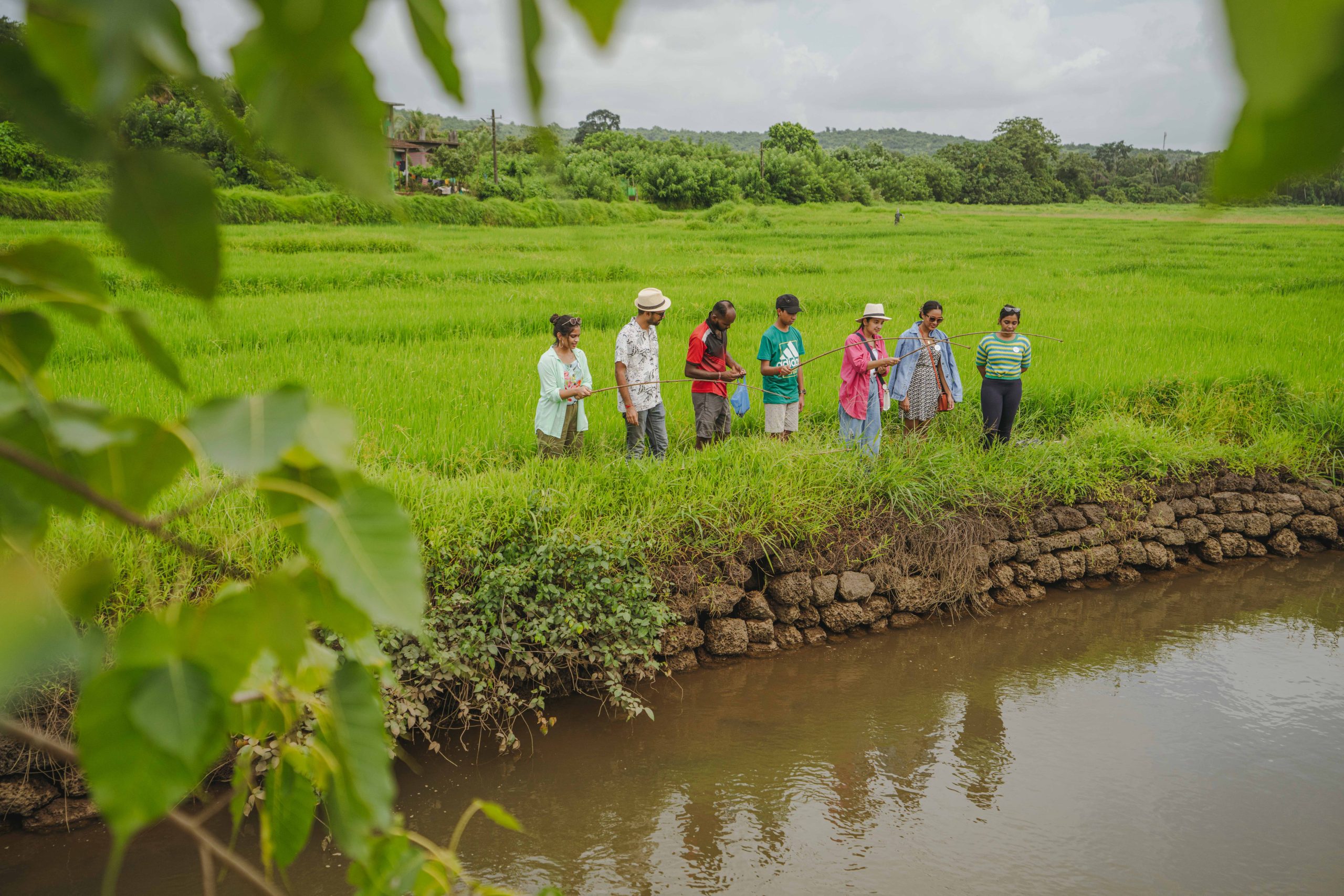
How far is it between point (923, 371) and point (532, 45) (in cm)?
641

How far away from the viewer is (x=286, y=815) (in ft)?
1.99

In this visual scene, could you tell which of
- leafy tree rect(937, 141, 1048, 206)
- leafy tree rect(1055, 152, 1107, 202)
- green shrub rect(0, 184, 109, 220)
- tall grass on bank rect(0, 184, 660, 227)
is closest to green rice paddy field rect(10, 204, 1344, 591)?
tall grass on bank rect(0, 184, 660, 227)

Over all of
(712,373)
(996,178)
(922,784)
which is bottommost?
(922,784)

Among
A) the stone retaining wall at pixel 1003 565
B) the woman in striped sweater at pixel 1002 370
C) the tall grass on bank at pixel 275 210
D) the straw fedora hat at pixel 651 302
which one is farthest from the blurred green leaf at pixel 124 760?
the tall grass on bank at pixel 275 210

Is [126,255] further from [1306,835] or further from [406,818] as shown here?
[1306,835]

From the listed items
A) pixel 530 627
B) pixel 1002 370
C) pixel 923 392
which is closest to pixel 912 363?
pixel 923 392

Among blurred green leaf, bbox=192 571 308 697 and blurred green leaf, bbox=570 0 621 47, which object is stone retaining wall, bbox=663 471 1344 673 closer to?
blurred green leaf, bbox=192 571 308 697

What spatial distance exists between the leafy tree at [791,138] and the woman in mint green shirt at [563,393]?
51070 mm

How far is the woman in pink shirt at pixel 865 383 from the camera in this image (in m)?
5.93

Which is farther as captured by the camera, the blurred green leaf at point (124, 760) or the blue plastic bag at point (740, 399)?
the blue plastic bag at point (740, 399)

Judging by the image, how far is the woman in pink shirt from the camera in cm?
593

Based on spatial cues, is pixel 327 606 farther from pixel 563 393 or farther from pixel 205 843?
pixel 563 393

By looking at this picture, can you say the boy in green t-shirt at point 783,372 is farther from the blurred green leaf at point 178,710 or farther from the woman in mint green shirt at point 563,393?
the blurred green leaf at point 178,710

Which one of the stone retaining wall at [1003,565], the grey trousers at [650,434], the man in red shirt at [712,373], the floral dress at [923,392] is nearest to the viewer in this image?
the stone retaining wall at [1003,565]
